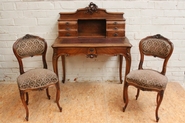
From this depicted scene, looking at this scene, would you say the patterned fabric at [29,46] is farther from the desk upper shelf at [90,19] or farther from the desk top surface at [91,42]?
the desk upper shelf at [90,19]

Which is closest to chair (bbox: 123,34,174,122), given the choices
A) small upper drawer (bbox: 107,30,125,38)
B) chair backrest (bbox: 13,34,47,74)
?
small upper drawer (bbox: 107,30,125,38)

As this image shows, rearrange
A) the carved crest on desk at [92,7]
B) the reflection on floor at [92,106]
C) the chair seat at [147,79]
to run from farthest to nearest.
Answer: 1. the carved crest on desk at [92,7]
2. the reflection on floor at [92,106]
3. the chair seat at [147,79]

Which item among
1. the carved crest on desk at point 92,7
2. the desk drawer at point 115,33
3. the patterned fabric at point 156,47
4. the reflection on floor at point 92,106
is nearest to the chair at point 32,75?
the reflection on floor at point 92,106

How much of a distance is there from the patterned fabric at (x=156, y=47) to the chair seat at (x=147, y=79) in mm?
255

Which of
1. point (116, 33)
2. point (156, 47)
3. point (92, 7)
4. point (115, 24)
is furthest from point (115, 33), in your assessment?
point (156, 47)

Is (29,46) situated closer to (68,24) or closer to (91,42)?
(68,24)

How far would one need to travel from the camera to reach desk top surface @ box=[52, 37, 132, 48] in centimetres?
221

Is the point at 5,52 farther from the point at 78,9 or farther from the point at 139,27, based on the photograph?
the point at 139,27

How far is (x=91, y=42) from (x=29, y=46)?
73 centimetres

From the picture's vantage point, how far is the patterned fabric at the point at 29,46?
222 centimetres

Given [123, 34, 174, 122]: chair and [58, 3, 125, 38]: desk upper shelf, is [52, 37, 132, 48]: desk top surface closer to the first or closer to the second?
[58, 3, 125, 38]: desk upper shelf

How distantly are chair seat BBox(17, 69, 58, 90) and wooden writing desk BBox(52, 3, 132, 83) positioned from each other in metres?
0.23

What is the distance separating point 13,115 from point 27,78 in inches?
20.8

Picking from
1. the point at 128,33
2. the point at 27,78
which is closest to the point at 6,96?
the point at 27,78
